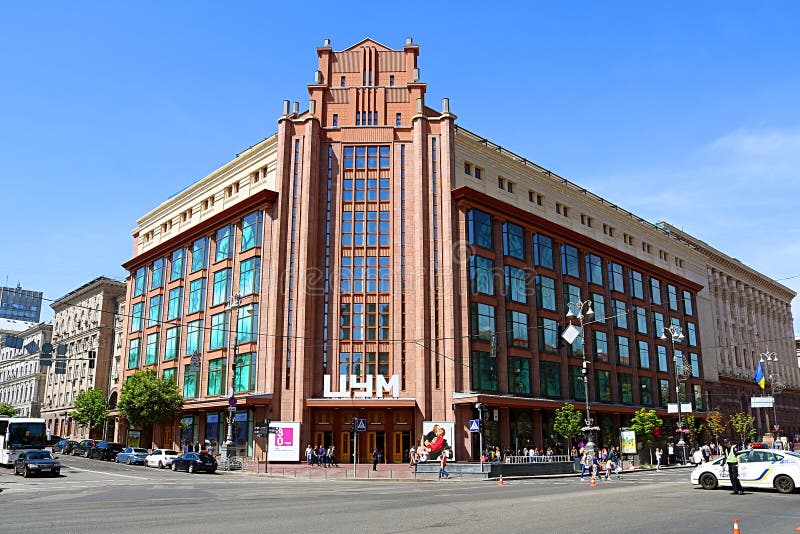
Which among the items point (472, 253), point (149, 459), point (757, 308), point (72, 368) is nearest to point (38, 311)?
point (72, 368)

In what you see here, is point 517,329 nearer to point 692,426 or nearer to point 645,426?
point 645,426

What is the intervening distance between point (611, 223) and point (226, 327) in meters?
47.0

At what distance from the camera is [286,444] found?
172 ft

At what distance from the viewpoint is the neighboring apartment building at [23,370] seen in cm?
10938

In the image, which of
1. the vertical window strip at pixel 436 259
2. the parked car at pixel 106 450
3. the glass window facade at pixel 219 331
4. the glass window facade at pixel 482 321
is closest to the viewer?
the vertical window strip at pixel 436 259

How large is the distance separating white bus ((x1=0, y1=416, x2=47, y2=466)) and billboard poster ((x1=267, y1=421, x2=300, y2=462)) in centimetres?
1631

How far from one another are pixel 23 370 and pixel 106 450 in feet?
226

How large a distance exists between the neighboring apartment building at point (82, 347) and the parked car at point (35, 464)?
182 ft

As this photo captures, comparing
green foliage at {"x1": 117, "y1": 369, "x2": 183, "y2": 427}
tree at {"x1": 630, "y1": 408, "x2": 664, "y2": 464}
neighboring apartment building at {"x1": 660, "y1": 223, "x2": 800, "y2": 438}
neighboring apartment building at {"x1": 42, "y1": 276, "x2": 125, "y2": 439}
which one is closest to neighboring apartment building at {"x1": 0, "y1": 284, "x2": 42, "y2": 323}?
neighboring apartment building at {"x1": 42, "y1": 276, "x2": 125, "y2": 439}

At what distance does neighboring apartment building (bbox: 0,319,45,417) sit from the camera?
109375 mm

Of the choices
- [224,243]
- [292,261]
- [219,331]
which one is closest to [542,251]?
[292,261]

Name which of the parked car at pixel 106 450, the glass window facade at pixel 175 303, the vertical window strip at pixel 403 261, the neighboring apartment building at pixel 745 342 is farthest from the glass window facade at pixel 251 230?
the neighboring apartment building at pixel 745 342

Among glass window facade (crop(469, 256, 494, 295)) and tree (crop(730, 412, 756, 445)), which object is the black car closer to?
glass window facade (crop(469, 256, 494, 295))

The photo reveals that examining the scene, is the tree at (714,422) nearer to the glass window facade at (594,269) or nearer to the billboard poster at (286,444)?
the glass window facade at (594,269)
